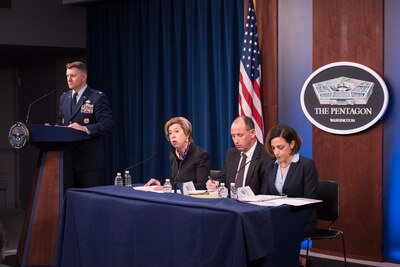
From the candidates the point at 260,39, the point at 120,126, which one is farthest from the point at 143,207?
the point at 120,126

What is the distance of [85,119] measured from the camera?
5398 millimetres

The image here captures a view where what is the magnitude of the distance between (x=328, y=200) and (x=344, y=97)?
1.35 metres

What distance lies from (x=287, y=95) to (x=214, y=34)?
3.83ft

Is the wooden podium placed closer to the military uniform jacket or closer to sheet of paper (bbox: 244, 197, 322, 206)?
the military uniform jacket

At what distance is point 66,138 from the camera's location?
195 inches

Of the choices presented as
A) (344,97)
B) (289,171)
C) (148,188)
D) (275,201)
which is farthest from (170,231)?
(344,97)

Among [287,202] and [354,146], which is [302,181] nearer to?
[287,202]

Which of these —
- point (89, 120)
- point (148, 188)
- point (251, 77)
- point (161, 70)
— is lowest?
point (148, 188)

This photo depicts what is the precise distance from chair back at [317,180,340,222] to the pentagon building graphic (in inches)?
46.9

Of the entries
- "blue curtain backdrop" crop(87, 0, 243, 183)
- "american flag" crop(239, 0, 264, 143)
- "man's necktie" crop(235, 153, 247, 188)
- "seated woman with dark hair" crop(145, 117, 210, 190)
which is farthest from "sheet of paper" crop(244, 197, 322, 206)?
"blue curtain backdrop" crop(87, 0, 243, 183)

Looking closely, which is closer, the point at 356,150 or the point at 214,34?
the point at 356,150

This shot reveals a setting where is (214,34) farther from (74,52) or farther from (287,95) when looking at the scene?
(74,52)

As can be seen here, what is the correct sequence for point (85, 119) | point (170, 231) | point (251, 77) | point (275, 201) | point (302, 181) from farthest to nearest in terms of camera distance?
1. point (251, 77)
2. point (85, 119)
3. point (302, 181)
4. point (275, 201)
5. point (170, 231)

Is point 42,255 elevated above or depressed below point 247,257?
below
